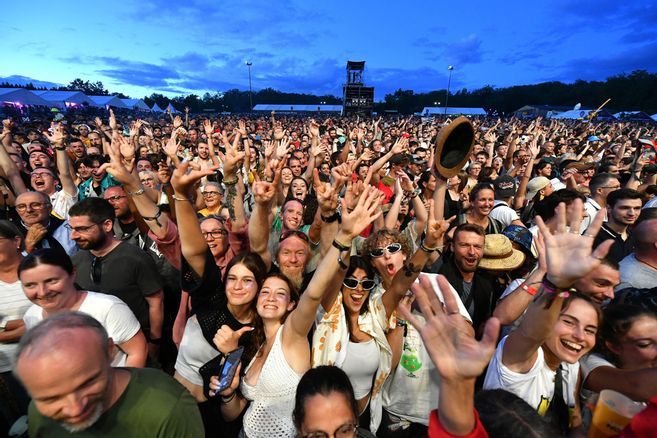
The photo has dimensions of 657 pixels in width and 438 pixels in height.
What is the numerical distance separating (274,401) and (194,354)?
2.06 ft

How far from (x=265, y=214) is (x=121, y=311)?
3.94 ft

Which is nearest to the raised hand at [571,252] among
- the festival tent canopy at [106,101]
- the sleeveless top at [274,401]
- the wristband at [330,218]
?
the sleeveless top at [274,401]

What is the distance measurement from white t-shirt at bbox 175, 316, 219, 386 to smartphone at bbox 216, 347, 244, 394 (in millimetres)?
325

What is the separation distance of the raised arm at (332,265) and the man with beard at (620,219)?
3125 mm

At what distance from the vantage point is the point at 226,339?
2.01 m

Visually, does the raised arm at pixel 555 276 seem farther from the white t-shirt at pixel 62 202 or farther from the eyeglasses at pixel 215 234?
the white t-shirt at pixel 62 202

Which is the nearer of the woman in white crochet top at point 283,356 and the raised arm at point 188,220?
the woman in white crochet top at point 283,356

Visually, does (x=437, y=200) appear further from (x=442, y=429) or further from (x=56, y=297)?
(x=56, y=297)

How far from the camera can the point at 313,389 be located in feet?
5.35

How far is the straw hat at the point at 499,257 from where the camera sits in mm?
3000

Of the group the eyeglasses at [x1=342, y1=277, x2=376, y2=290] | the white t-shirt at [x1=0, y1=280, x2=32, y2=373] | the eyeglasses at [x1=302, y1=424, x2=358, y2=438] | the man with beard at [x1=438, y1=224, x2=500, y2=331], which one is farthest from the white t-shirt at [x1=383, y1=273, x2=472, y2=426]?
the white t-shirt at [x1=0, y1=280, x2=32, y2=373]

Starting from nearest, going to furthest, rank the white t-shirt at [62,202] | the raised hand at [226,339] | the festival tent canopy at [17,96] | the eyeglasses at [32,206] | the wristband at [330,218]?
the raised hand at [226,339] < the wristband at [330,218] < the eyeglasses at [32,206] < the white t-shirt at [62,202] < the festival tent canopy at [17,96]

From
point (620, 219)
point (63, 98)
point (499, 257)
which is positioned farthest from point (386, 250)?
point (63, 98)

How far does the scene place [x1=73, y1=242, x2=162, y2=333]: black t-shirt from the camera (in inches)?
109
